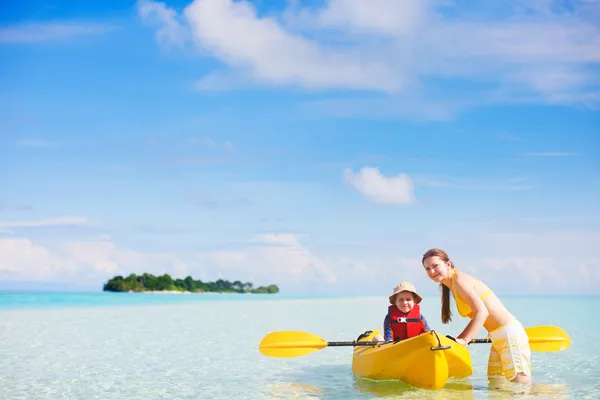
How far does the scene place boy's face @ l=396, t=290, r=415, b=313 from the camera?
7547mm

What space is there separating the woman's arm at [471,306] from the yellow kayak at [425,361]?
0.33 m

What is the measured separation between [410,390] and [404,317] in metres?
0.91

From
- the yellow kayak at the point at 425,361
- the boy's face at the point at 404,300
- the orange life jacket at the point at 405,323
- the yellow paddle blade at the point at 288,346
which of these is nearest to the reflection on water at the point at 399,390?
the yellow kayak at the point at 425,361

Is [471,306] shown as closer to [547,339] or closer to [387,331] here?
[387,331]

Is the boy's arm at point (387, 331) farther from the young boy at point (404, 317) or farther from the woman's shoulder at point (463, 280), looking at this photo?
the woman's shoulder at point (463, 280)

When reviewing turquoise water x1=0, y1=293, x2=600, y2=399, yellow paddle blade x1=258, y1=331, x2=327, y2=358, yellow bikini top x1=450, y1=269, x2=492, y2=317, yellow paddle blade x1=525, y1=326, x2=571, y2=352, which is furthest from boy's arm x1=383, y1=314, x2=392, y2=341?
yellow paddle blade x1=525, y1=326, x2=571, y2=352

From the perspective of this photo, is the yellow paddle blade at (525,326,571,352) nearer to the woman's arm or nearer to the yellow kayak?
the yellow kayak

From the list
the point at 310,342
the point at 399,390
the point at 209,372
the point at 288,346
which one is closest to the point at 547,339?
the point at 399,390

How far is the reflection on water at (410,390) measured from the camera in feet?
22.4

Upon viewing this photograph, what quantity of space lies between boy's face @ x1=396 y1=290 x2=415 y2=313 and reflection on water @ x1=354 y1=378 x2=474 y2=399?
0.87 metres

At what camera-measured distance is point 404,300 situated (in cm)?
754

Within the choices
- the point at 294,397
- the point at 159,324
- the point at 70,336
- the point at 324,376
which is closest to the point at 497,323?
the point at 294,397

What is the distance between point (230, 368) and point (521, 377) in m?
4.80

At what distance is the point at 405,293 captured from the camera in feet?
24.8
